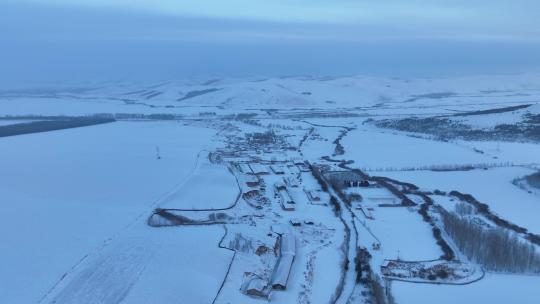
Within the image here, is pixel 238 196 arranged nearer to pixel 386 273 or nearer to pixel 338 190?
pixel 338 190

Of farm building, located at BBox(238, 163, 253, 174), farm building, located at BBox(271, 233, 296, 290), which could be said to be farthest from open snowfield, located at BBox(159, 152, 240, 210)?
farm building, located at BBox(271, 233, 296, 290)

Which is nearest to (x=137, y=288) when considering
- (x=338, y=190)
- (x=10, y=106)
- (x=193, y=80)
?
(x=338, y=190)

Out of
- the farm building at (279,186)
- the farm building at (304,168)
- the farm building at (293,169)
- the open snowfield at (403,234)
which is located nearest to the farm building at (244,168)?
the farm building at (293,169)

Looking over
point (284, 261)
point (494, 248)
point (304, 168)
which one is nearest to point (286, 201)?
point (284, 261)

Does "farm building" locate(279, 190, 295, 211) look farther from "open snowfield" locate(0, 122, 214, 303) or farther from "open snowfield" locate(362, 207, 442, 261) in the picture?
"open snowfield" locate(0, 122, 214, 303)

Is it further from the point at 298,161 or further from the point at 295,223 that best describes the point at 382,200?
the point at 298,161
